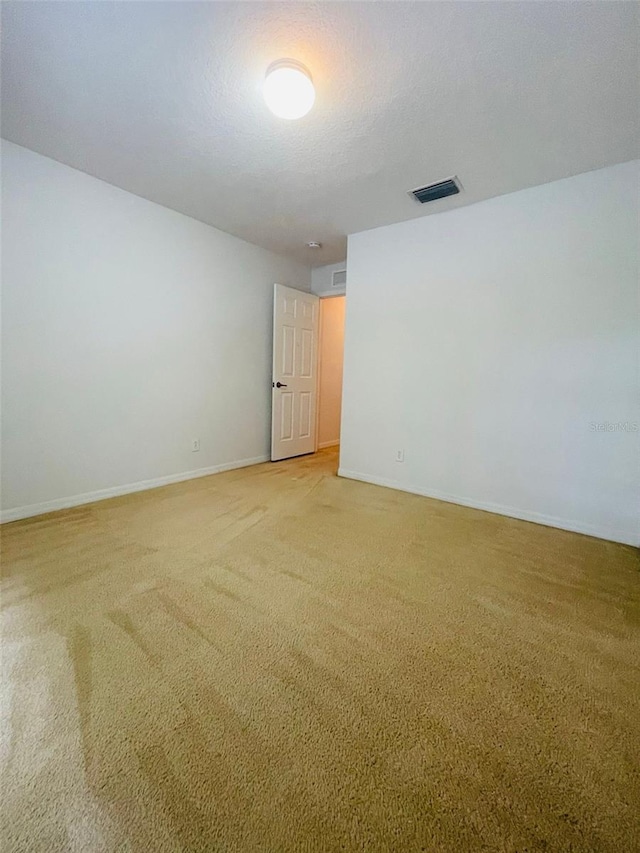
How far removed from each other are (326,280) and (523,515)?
3517 millimetres

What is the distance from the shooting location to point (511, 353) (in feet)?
8.89

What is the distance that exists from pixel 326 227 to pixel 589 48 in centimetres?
217

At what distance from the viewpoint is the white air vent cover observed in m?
4.38

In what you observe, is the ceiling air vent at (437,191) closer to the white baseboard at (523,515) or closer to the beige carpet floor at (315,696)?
the white baseboard at (523,515)

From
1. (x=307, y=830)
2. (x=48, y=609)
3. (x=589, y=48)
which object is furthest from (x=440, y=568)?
(x=589, y=48)

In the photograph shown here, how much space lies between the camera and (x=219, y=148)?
7.18 ft

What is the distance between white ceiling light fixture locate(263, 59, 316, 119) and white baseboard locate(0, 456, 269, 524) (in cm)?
287

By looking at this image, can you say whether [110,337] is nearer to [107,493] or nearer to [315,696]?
[107,493]

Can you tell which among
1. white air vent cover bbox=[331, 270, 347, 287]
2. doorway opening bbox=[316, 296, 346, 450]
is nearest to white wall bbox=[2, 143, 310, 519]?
white air vent cover bbox=[331, 270, 347, 287]

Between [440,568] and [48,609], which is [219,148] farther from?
[440,568]

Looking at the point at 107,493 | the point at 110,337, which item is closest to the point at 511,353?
the point at 110,337

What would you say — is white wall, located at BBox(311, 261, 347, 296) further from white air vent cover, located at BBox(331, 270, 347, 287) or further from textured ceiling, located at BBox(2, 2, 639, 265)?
textured ceiling, located at BBox(2, 2, 639, 265)

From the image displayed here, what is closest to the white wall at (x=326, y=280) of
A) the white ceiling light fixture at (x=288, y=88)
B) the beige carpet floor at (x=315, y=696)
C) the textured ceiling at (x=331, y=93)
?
the textured ceiling at (x=331, y=93)

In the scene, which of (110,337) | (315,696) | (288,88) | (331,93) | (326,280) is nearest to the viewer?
(315,696)
